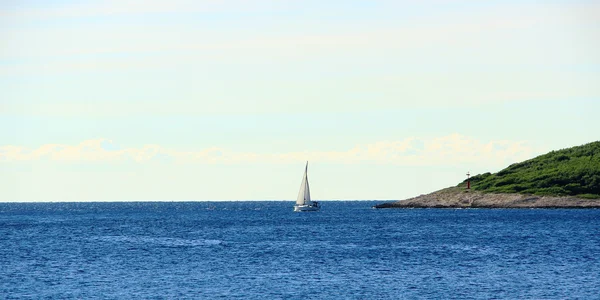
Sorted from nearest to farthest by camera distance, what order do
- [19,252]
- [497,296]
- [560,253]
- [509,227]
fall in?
[497,296]
[560,253]
[19,252]
[509,227]

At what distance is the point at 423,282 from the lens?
68.4 m

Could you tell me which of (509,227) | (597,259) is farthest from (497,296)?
(509,227)

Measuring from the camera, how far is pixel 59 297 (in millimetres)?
61969

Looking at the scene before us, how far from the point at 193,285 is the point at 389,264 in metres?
22.3

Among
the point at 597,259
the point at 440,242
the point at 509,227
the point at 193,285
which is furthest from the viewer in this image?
the point at 509,227

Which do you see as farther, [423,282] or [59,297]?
[423,282]

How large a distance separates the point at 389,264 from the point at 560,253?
21255 mm

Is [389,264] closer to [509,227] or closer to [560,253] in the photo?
[560,253]

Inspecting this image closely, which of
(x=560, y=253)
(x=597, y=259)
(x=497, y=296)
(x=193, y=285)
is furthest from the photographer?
(x=560, y=253)

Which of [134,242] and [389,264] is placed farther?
[134,242]

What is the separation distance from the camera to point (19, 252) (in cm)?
10150

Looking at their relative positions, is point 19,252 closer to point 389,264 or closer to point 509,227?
point 389,264

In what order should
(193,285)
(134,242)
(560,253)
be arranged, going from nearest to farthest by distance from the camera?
(193,285)
(560,253)
(134,242)

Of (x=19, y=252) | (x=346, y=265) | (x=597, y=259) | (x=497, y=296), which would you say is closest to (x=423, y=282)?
(x=497, y=296)
